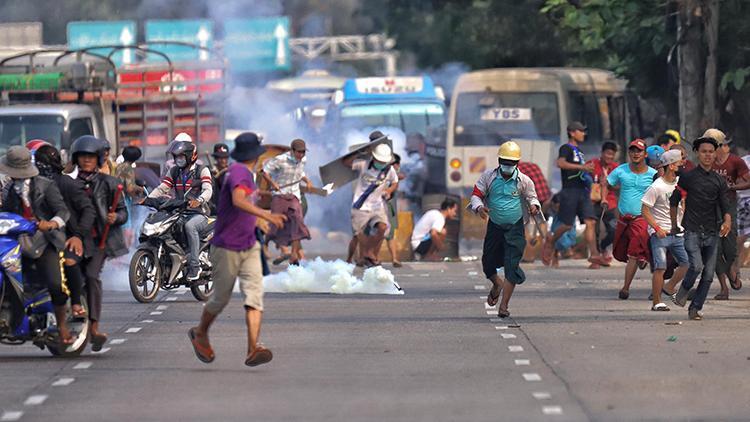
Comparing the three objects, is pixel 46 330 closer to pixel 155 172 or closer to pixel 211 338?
pixel 211 338


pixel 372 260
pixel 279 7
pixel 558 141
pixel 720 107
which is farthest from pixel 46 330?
pixel 279 7

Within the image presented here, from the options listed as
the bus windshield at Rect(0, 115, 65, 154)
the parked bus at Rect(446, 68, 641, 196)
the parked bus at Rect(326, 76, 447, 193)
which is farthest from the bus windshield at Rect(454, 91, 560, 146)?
the bus windshield at Rect(0, 115, 65, 154)

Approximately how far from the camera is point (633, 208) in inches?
659

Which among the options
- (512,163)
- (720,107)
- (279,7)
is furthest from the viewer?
(279,7)

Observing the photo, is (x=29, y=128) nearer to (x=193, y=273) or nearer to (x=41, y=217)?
(x=193, y=273)

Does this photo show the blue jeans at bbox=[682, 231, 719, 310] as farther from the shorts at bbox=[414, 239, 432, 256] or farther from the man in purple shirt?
the shorts at bbox=[414, 239, 432, 256]

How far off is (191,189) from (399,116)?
14763 millimetres

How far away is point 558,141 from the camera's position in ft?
100

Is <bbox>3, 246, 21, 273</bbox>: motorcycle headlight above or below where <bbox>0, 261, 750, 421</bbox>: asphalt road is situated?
above

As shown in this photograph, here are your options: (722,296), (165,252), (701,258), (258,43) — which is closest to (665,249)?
(701,258)

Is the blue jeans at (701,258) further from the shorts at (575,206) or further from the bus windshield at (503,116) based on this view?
the bus windshield at (503,116)

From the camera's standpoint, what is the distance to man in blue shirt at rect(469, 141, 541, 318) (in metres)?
14.8

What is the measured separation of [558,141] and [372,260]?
415 inches

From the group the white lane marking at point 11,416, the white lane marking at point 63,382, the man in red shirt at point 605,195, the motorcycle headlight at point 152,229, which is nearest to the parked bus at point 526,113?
the man in red shirt at point 605,195
